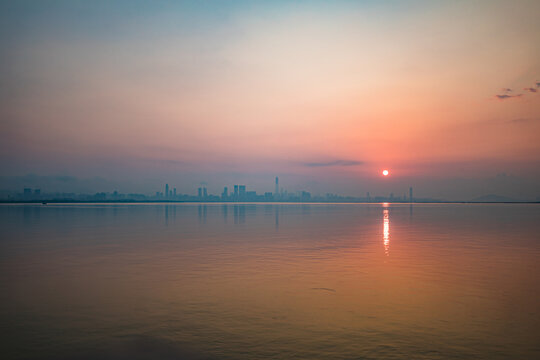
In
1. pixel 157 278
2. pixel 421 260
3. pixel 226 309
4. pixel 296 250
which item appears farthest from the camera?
pixel 296 250

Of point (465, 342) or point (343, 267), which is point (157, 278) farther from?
point (465, 342)

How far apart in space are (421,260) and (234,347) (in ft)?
70.2

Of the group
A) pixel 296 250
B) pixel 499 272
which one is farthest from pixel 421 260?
pixel 296 250

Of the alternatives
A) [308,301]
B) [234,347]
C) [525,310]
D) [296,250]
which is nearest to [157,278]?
[308,301]

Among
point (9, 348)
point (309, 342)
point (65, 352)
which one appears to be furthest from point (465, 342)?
point (9, 348)

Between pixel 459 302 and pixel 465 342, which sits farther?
pixel 459 302

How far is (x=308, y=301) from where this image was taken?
17.8 meters

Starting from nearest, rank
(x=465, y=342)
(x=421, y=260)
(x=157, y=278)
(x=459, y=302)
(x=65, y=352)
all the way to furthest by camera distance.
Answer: (x=65, y=352)
(x=465, y=342)
(x=459, y=302)
(x=157, y=278)
(x=421, y=260)

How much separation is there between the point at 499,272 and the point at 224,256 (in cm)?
1915

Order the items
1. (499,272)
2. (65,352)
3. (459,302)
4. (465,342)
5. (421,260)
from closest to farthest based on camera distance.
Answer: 1. (65,352)
2. (465,342)
3. (459,302)
4. (499,272)
5. (421,260)

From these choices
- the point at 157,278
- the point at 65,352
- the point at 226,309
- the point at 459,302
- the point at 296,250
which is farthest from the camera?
the point at 296,250

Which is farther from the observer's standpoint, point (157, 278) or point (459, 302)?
point (157, 278)

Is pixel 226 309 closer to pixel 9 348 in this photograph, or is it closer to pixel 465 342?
pixel 9 348

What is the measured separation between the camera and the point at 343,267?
1045 inches
